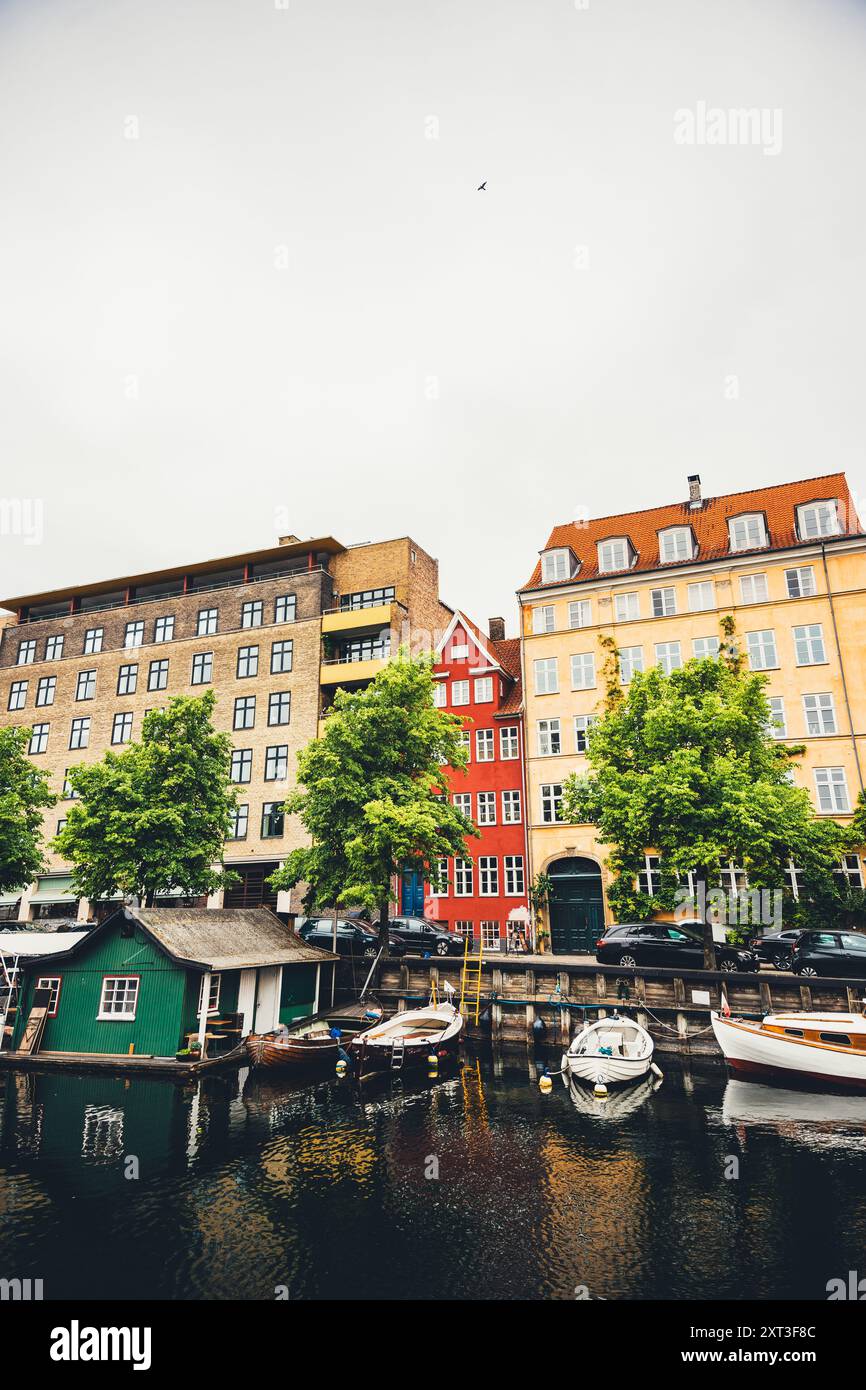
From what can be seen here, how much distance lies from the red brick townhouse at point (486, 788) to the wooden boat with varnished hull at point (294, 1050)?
13931mm

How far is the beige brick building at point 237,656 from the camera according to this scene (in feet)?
151

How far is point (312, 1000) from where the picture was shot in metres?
31.3

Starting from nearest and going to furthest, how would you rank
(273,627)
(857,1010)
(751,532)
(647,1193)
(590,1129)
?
1. (647,1193)
2. (590,1129)
3. (857,1010)
4. (751,532)
5. (273,627)

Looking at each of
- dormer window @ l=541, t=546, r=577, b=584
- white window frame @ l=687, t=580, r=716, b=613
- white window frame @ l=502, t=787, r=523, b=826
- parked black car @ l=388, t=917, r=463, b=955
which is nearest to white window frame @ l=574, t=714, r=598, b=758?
white window frame @ l=502, t=787, r=523, b=826

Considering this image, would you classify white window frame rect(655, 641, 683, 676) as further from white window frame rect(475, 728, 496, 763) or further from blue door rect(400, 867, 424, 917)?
blue door rect(400, 867, 424, 917)

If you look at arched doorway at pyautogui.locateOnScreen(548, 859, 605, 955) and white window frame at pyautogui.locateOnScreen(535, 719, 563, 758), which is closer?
arched doorway at pyautogui.locateOnScreen(548, 859, 605, 955)

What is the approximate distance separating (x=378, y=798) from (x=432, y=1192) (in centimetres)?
1758

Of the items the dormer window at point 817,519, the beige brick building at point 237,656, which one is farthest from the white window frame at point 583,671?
the dormer window at point 817,519

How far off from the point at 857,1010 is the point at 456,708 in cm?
2585

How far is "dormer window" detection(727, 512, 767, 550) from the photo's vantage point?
132ft

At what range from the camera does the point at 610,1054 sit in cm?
2369

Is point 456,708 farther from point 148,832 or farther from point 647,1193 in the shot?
point 647,1193

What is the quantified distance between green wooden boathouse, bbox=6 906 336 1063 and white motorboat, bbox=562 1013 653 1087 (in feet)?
36.8
